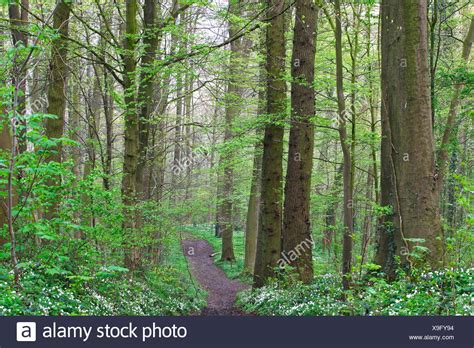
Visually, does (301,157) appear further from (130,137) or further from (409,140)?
(130,137)

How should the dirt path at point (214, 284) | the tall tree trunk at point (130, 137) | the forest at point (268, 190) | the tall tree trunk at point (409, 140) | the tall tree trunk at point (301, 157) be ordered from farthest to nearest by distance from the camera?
the dirt path at point (214, 284) < the tall tree trunk at point (301, 157) < the tall tree trunk at point (130, 137) < the tall tree trunk at point (409, 140) < the forest at point (268, 190)

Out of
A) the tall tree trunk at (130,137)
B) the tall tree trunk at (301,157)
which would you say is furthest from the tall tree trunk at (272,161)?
the tall tree trunk at (130,137)

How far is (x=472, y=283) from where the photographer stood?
5.27 metres

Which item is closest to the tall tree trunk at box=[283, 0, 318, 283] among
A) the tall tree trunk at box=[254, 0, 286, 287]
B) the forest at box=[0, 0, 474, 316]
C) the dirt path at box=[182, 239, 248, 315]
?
the forest at box=[0, 0, 474, 316]

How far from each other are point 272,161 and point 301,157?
125 centimetres

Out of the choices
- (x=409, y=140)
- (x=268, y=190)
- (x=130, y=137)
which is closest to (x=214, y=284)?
(x=268, y=190)

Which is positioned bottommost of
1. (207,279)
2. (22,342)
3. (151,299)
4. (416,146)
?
(207,279)

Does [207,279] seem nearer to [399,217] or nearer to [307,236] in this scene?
[307,236]

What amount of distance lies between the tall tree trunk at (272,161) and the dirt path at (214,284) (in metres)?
1.48

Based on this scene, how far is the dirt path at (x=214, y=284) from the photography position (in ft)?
38.4

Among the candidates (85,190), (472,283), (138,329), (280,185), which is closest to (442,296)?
(472,283)

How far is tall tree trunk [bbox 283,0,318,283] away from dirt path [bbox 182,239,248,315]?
2035mm

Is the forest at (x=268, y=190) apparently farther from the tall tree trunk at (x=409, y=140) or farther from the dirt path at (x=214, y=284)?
the dirt path at (x=214, y=284)

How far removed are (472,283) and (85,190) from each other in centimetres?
536
